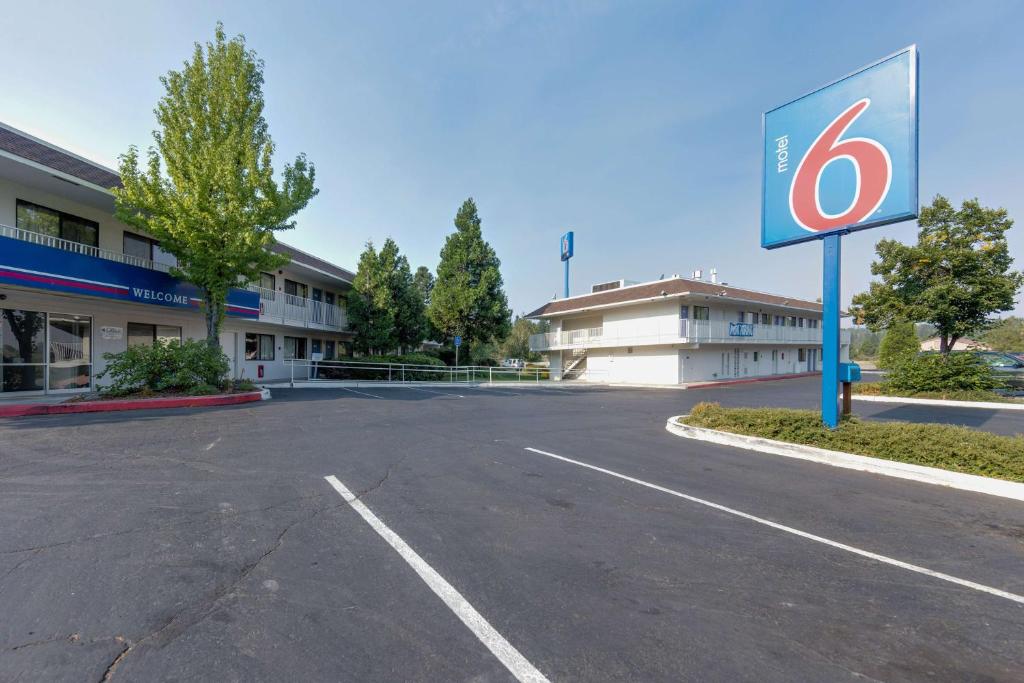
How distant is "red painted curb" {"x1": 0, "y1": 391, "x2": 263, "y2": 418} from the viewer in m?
10.6

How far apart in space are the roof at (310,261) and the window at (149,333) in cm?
568

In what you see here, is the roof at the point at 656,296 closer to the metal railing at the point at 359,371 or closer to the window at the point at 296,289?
the metal railing at the point at 359,371

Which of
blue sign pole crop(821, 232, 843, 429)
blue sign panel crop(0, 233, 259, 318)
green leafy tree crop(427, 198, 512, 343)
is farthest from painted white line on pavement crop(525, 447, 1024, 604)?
green leafy tree crop(427, 198, 512, 343)

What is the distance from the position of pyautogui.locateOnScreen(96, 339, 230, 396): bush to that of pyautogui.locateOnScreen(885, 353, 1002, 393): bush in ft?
83.4

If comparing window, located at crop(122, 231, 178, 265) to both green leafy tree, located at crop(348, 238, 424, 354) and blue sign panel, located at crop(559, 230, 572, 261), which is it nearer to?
green leafy tree, located at crop(348, 238, 424, 354)

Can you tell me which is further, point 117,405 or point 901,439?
point 117,405

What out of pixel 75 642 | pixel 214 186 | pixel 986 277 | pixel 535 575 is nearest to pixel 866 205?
pixel 535 575

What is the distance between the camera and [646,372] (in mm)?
30656

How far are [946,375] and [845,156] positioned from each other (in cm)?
1416

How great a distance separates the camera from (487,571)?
352cm

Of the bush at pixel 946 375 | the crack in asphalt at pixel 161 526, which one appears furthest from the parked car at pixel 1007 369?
the crack in asphalt at pixel 161 526

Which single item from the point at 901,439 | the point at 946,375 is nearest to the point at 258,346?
the point at 901,439

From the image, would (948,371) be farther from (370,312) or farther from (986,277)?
(370,312)

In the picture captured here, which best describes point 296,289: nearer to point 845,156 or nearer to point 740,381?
point 845,156
